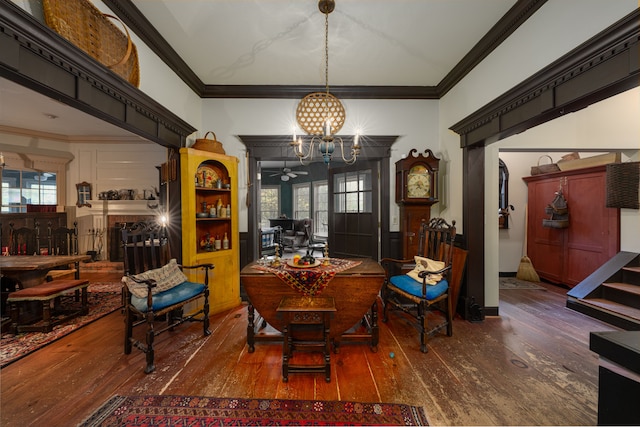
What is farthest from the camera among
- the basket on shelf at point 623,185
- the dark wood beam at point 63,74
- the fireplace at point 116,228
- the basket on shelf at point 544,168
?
the fireplace at point 116,228

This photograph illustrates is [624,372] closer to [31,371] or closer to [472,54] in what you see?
[472,54]

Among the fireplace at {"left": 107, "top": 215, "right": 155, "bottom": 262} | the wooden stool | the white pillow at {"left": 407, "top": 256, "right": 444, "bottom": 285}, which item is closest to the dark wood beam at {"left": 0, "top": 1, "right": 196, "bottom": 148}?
the wooden stool

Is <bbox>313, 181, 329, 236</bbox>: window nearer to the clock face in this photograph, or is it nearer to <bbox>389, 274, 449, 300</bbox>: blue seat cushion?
the clock face

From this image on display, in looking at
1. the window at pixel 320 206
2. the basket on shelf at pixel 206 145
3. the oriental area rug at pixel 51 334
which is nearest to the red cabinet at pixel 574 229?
the window at pixel 320 206

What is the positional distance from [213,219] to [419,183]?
273 cm

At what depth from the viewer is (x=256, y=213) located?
3.58 metres

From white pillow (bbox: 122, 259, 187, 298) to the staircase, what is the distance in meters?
4.77

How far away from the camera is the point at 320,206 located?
7.61 m

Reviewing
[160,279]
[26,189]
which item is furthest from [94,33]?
[26,189]

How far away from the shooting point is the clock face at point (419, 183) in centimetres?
323

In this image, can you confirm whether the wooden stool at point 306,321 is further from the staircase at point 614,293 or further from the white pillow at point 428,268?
the staircase at point 614,293

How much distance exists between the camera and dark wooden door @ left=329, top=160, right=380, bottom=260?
3535 millimetres

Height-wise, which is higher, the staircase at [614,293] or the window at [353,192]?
the window at [353,192]

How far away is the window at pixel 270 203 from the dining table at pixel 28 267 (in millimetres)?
5692
